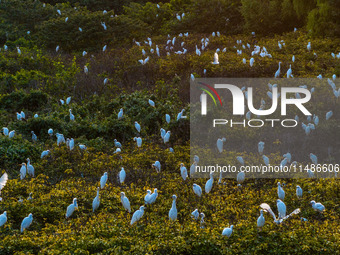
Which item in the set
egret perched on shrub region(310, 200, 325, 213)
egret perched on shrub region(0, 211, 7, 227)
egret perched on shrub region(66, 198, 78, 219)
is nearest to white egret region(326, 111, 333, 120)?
egret perched on shrub region(310, 200, 325, 213)

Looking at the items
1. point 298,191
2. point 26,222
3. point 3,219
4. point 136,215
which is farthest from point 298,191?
point 3,219

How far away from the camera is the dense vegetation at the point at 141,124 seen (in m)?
6.00

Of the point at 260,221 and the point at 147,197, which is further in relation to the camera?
the point at 147,197

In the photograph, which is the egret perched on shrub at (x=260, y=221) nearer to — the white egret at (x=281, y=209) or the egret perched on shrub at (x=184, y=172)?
the white egret at (x=281, y=209)

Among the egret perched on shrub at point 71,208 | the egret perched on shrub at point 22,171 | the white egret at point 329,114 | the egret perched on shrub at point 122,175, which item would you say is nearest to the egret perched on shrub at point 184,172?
the egret perched on shrub at point 122,175

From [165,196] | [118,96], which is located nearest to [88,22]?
[118,96]

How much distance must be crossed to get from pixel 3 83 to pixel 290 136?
833cm

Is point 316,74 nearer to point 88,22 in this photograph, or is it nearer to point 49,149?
point 49,149

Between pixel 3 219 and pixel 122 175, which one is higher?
pixel 3 219

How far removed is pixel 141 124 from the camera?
11.2 m

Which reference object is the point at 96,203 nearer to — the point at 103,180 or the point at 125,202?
the point at 125,202

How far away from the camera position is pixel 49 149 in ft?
33.3

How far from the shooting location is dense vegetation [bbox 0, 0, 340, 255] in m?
6.00

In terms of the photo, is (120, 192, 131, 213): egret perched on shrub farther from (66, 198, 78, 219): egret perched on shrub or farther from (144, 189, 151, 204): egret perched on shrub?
(66, 198, 78, 219): egret perched on shrub
